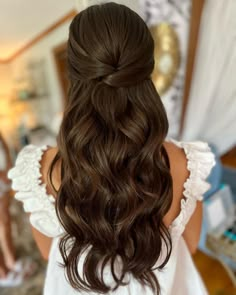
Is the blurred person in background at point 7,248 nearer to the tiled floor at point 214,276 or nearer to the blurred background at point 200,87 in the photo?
the blurred background at point 200,87

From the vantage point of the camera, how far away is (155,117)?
19.1 inches

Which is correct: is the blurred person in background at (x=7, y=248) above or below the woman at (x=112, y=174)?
below

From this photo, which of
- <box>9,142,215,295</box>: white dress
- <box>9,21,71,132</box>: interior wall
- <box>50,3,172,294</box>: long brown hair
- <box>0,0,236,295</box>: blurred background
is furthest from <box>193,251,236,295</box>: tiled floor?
<box>9,21,71,132</box>: interior wall

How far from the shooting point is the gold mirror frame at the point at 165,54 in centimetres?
97

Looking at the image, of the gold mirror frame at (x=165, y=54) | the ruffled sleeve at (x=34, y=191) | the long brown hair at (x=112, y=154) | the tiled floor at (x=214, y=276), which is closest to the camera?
the long brown hair at (x=112, y=154)

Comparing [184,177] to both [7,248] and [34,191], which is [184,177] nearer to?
[34,191]

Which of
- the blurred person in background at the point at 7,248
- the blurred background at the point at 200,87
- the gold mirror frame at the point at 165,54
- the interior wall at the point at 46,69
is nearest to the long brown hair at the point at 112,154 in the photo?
the blurred background at the point at 200,87

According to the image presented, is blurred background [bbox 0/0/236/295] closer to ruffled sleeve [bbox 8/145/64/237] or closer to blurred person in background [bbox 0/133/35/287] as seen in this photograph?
blurred person in background [bbox 0/133/35/287]

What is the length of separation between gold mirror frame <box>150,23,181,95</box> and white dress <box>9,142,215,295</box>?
0.50 meters

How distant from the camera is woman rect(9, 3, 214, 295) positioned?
43 centimetres

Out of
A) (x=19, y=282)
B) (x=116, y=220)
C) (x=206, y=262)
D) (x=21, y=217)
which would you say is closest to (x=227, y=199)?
(x=206, y=262)

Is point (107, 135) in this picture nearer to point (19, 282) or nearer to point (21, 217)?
point (19, 282)

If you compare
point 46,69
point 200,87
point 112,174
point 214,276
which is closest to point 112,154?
point 112,174

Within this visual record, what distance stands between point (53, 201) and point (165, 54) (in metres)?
0.79
